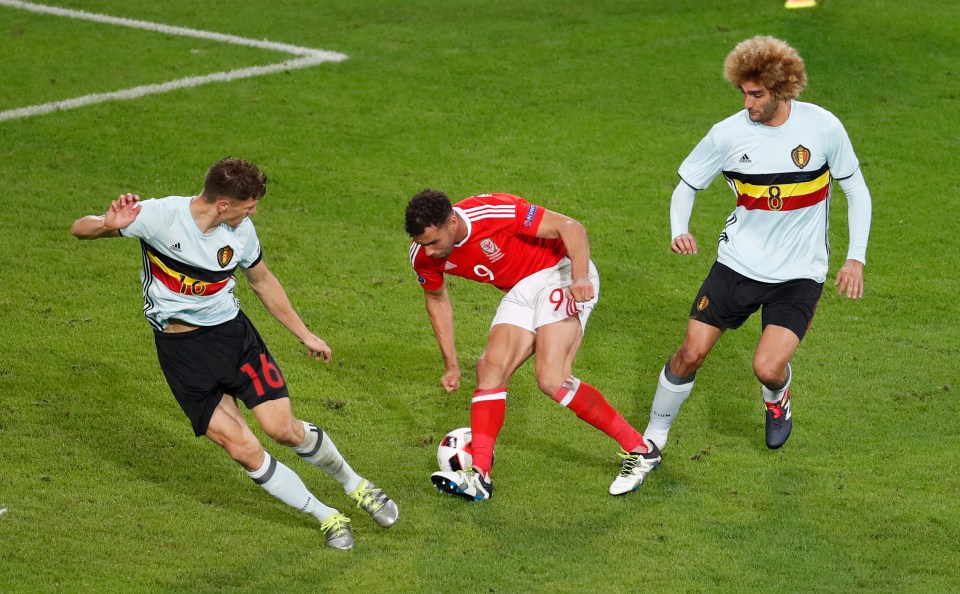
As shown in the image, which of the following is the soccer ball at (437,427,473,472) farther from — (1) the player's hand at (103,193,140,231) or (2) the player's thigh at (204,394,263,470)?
(1) the player's hand at (103,193,140,231)

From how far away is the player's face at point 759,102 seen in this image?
7.06 m

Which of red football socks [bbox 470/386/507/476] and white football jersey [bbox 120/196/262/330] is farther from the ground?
white football jersey [bbox 120/196/262/330]

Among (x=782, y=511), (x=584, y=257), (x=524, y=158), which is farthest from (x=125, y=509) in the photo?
(x=524, y=158)

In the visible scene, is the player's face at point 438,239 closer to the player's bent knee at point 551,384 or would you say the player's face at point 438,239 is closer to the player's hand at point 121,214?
the player's bent knee at point 551,384

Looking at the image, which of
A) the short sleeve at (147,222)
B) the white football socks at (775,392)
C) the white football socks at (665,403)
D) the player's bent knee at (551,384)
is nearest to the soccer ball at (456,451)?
the player's bent knee at (551,384)

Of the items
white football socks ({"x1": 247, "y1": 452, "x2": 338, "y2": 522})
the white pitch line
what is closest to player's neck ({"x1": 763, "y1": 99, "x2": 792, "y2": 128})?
white football socks ({"x1": 247, "y1": 452, "x2": 338, "y2": 522})

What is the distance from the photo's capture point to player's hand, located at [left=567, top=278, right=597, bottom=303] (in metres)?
6.85

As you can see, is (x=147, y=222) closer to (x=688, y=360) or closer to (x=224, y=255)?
(x=224, y=255)

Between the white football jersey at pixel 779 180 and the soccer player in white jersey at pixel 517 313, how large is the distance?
0.91m

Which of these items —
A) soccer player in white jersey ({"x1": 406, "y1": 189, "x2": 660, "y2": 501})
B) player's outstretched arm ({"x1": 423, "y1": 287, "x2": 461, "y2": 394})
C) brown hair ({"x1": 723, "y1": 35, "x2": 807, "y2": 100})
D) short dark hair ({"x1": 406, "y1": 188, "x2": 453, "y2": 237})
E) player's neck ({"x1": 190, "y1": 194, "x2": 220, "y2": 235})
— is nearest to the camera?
player's neck ({"x1": 190, "y1": 194, "x2": 220, "y2": 235})

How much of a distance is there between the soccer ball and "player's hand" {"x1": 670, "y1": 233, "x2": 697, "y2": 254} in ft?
5.47

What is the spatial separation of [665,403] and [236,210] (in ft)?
9.93

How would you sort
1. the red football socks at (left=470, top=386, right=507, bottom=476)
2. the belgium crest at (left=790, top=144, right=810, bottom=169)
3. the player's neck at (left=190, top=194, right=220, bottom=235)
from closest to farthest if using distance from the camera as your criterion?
the player's neck at (left=190, top=194, right=220, bottom=235), the belgium crest at (left=790, top=144, right=810, bottom=169), the red football socks at (left=470, top=386, right=507, bottom=476)

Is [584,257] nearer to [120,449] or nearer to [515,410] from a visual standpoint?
[515,410]
